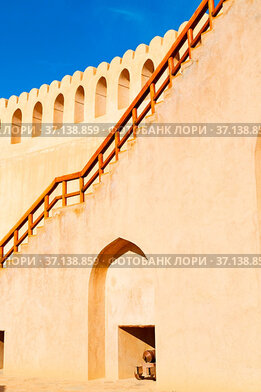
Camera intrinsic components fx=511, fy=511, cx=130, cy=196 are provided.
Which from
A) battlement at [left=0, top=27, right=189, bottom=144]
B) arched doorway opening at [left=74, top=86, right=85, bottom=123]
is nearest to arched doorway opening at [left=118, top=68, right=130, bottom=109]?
battlement at [left=0, top=27, right=189, bottom=144]

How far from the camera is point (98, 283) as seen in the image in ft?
28.8

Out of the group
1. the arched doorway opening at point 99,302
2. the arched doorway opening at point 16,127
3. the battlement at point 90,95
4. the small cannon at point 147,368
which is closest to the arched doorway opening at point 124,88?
the battlement at point 90,95

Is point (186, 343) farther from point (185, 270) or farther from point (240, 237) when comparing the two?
point (240, 237)

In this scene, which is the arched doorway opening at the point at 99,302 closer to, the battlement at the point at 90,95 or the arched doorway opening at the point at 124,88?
the battlement at the point at 90,95

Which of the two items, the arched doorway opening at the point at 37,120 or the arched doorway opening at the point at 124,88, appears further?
the arched doorway opening at the point at 37,120

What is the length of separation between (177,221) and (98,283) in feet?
6.97

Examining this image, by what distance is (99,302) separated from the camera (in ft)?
28.6

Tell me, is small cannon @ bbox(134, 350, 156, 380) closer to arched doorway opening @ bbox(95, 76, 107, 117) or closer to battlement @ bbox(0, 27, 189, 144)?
battlement @ bbox(0, 27, 189, 144)

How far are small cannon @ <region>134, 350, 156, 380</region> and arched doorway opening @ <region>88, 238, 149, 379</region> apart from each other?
62 cm

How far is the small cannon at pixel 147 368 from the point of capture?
816cm

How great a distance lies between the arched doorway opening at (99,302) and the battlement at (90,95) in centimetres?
698

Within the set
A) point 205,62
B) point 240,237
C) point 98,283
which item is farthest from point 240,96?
point 98,283

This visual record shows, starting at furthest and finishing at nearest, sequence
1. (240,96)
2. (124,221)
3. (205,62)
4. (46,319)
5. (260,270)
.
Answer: (46,319)
(124,221)
(205,62)
(240,96)
(260,270)

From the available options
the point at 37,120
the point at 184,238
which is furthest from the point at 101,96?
the point at 184,238
